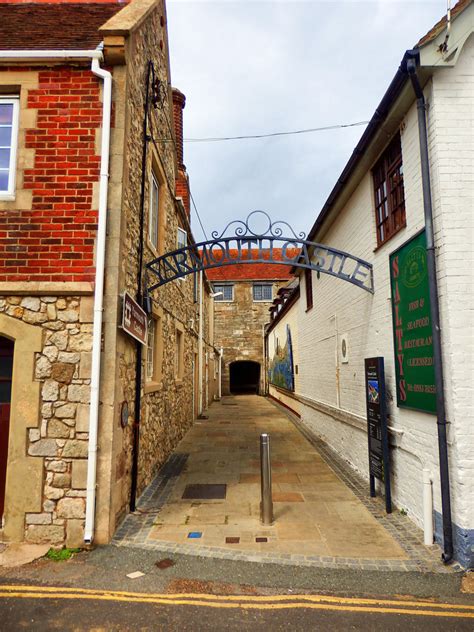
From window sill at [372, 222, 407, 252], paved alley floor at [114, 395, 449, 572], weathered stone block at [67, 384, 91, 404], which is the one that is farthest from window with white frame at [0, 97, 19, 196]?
window sill at [372, 222, 407, 252]

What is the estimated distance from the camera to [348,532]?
16.9 feet

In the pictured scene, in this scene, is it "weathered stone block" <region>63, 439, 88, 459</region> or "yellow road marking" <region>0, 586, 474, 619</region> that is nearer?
"yellow road marking" <region>0, 586, 474, 619</region>

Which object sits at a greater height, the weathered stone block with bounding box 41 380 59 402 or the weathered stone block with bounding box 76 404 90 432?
the weathered stone block with bounding box 41 380 59 402

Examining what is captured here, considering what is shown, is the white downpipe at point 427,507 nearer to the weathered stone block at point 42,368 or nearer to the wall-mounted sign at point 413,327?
the wall-mounted sign at point 413,327

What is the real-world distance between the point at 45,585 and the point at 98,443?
144cm

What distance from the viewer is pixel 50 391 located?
499cm

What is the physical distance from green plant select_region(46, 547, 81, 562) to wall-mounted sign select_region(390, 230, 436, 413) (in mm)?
4340

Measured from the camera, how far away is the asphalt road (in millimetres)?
3365

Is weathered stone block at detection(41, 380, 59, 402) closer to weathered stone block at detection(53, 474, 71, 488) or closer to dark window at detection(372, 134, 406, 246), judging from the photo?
weathered stone block at detection(53, 474, 71, 488)

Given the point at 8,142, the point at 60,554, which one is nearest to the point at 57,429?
the point at 60,554

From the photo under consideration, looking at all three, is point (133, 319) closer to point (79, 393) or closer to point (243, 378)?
point (79, 393)

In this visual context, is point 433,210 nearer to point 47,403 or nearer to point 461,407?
point 461,407

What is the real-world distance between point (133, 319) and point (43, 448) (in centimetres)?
189

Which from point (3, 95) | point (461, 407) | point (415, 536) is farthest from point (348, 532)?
point (3, 95)
